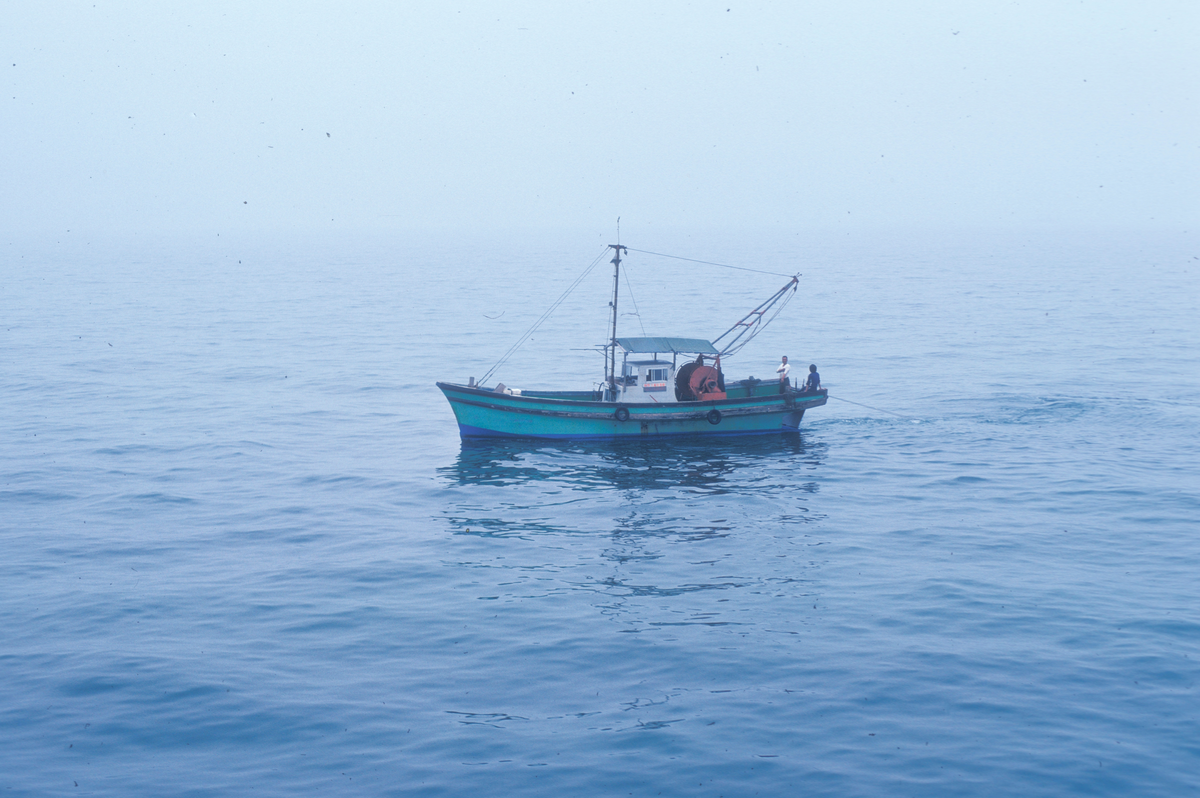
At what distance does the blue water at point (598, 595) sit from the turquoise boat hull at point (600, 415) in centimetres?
79

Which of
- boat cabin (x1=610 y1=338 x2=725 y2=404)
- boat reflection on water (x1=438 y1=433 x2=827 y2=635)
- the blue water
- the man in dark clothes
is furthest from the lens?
the man in dark clothes

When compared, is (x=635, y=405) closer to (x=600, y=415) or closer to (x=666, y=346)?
(x=600, y=415)

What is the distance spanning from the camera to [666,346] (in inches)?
1501

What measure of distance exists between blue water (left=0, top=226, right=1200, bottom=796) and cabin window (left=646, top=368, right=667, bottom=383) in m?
2.44

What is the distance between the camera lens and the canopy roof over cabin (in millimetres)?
38094

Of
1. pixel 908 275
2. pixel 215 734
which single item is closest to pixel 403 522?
pixel 215 734

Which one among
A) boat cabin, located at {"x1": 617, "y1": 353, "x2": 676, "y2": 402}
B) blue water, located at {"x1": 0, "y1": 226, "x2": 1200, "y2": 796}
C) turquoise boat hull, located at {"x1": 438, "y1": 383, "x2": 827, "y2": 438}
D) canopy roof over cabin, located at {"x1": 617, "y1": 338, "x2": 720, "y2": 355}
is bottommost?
blue water, located at {"x1": 0, "y1": 226, "x2": 1200, "y2": 796}

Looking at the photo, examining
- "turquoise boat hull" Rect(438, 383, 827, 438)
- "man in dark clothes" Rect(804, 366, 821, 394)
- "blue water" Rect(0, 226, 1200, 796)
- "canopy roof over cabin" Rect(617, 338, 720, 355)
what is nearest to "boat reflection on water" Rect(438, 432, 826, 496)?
"blue water" Rect(0, 226, 1200, 796)

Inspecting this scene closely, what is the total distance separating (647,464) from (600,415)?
10.3 feet

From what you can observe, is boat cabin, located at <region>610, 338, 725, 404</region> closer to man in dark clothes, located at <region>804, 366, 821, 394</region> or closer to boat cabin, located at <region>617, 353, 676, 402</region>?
boat cabin, located at <region>617, 353, 676, 402</region>

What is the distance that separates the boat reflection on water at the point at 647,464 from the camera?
33250 mm

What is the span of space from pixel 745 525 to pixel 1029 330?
54280 mm

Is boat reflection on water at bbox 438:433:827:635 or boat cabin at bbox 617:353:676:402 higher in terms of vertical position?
boat cabin at bbox 617:353:676:402

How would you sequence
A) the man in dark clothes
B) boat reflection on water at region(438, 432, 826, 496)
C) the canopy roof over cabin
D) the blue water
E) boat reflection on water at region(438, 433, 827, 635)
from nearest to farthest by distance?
1. the blue water
2. boat reflection on water at region(438, 433, 827, 635)
3. boat reflection on water at region(438, 432, 826, 496)
4. the canopy roof over cabin
5. the man in dark clothes
